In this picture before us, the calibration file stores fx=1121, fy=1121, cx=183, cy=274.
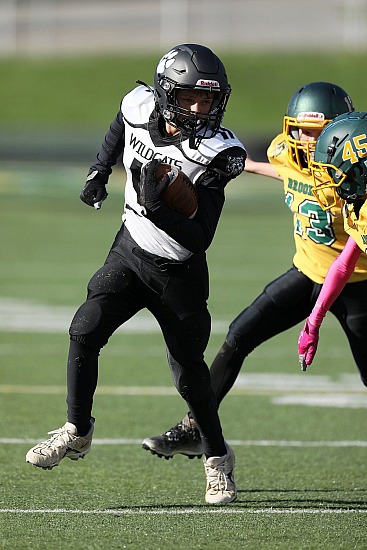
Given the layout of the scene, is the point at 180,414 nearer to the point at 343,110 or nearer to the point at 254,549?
the point at 343,110

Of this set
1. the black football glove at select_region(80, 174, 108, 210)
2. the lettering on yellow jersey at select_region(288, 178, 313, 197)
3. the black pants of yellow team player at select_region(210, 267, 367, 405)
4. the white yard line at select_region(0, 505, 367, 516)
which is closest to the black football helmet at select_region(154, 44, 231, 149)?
the black football glove at select_region(80, 174, 108, 210)

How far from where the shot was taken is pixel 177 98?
4523 mm

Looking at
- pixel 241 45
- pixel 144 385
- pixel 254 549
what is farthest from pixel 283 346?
pixel 241 45

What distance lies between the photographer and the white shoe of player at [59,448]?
456 centimetres

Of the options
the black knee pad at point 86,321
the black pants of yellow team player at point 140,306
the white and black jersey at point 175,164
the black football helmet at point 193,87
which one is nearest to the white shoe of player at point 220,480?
the black pants of yellow team player at point 140,306

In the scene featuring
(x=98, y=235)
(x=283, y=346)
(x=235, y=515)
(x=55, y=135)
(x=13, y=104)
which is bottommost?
(x=13, y=104)

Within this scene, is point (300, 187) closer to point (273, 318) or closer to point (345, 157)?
point (273, 318)

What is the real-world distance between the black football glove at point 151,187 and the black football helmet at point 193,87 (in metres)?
0.29

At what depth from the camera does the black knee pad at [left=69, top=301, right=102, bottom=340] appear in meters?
4.56

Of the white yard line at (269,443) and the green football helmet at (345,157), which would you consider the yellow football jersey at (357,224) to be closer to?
the green football helmet at (345,157)

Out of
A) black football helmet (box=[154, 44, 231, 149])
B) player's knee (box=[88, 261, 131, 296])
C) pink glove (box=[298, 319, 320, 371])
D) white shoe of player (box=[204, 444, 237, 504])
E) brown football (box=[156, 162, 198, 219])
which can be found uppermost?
black football helmet (box=[154, 44, 231, 149])

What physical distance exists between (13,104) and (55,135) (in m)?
6.78

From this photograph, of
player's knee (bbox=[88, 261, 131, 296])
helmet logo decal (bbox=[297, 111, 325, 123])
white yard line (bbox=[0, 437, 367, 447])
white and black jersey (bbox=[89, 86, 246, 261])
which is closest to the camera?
white and black jersey (bbox=[89, 86, 246, 261])

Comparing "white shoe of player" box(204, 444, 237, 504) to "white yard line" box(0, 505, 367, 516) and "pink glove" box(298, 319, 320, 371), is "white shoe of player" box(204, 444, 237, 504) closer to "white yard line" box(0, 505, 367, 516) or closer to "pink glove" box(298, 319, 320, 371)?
"white yard line" box(0, 505, 367, 516)
